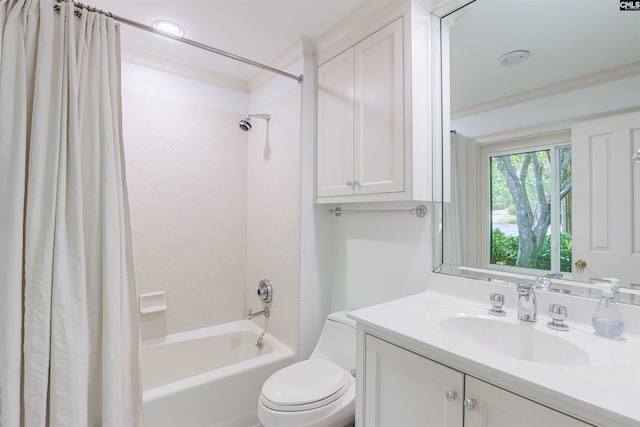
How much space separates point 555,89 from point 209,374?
6.76 ft

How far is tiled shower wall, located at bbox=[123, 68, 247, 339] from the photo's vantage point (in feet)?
6.80

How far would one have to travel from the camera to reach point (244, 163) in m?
2.50

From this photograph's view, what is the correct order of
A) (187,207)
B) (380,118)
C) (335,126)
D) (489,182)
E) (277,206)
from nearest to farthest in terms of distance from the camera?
(489,182), (380,118), (335,126), (277,206), (187,207)

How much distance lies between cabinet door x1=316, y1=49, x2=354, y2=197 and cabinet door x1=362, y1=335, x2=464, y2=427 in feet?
2.88

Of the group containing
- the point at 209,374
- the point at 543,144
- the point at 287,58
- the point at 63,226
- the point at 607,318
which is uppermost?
the point at 287,58

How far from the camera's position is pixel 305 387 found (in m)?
1.41

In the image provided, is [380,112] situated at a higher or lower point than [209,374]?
higher

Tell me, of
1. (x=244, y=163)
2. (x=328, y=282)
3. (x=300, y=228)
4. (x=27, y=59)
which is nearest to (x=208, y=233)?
(x=244, y=163)

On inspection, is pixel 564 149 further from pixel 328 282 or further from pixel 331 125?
pixel 328 282

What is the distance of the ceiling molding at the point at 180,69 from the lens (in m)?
2.02

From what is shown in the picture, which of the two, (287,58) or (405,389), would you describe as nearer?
(405,389)

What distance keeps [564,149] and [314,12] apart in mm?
1325

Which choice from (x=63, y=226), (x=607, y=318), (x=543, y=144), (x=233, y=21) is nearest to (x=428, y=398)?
(x=607, y=318)

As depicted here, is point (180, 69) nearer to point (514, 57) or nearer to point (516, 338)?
point (514, 57)
